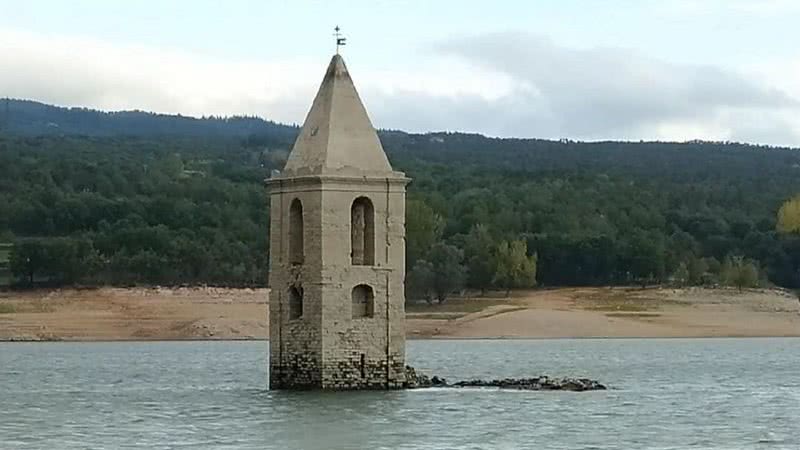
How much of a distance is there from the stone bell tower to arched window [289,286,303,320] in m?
0.02

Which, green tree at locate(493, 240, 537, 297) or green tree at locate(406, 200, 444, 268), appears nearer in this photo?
green tree at locate(406, 200, 444, 268)

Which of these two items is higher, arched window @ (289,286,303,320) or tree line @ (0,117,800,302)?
tree line @ (0,117,800,302)

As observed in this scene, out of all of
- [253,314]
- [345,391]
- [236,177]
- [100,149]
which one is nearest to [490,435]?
[345,391]

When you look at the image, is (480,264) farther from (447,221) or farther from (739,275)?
(739,275)

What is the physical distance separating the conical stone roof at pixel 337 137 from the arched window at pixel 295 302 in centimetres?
228

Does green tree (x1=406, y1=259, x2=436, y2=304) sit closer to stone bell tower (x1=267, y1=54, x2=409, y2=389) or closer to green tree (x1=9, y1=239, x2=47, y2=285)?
green tree (x1=9, y1=239, x2=47, y2=285)

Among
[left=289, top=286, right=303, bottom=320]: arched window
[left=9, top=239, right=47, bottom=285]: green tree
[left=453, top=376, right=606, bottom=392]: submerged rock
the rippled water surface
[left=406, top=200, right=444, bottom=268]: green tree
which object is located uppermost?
[left=406, top=200, right=444, bottom=268]: green tree

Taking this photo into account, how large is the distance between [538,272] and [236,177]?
3459cm

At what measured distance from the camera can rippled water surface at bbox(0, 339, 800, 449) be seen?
32.0 meters

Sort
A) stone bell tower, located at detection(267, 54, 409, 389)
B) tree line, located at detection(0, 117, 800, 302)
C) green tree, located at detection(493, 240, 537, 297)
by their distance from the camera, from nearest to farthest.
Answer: stone bell tower, located at detection(267, 54, 409, 389) → tree line, located at detection(0, 117, 800, 302) → green tree, located at detection(493, 240, 537, 297)


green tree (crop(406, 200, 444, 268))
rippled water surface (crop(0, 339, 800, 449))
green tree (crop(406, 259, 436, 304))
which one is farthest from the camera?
green tree (crop(406, 200, 444, 268))

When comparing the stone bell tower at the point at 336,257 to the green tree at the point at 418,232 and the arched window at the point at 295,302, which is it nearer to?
the arched window at the point at 295,302

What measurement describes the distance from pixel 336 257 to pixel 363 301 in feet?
4.27

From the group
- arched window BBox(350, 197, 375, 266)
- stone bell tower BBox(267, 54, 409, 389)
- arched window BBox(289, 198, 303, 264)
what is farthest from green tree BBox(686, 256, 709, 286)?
stone bell tower BBox(267, 54, 409, 389)
